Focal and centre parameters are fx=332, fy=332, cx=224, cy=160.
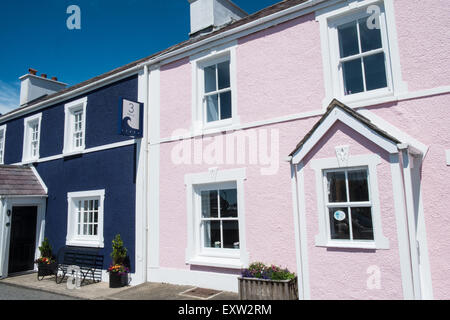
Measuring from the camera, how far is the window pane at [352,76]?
23.1ft

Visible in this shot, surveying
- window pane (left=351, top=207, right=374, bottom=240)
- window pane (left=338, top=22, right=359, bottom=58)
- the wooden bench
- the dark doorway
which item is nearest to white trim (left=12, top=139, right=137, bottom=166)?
the dark doorway

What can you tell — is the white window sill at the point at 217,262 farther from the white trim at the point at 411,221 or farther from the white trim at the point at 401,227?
the white trim at the point at 411,221

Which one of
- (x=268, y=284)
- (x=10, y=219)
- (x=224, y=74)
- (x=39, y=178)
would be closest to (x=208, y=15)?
(x=224, y=74)

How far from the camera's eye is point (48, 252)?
1152cm

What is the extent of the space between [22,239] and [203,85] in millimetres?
8600

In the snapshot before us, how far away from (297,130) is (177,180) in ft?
11.8

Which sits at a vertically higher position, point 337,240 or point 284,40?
point 284,40

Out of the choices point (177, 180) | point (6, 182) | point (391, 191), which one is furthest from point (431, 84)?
point (6, 182)

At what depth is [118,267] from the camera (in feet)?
30.0

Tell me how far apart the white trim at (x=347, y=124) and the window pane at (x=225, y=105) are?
294cm

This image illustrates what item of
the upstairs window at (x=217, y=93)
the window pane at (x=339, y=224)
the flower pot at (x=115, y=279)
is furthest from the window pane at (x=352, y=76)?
the flower pot at (x=115, y=279)

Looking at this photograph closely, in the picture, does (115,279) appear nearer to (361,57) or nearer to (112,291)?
(112,291)

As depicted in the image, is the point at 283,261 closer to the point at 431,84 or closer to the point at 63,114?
the point at 431,84

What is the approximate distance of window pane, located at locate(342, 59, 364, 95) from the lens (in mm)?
7043
